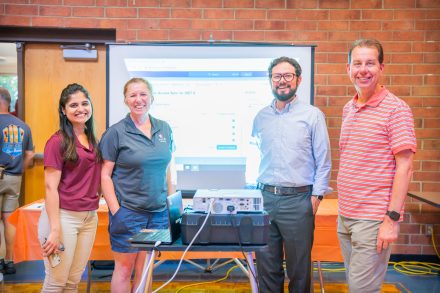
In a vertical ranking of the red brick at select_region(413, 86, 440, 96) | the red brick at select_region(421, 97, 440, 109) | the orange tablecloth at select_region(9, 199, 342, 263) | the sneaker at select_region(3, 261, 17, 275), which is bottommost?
the sneaker at select_region(3, 261, 17, 275)

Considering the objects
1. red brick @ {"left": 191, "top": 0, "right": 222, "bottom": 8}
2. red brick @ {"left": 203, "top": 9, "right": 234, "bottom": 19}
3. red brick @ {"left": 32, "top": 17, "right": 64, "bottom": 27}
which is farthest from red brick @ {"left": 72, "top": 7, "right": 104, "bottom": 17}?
red brick @ {"left": 203, "top": 9, "right": 234, "bottom": 19}

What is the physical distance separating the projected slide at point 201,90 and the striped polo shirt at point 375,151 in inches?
56.3

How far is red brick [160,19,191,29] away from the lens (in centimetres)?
370

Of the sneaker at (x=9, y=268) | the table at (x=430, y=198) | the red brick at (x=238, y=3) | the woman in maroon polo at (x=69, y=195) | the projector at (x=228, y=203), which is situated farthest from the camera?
the red brick at (x=238, y=3)

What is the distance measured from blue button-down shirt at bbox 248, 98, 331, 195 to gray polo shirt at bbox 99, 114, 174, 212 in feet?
2.24

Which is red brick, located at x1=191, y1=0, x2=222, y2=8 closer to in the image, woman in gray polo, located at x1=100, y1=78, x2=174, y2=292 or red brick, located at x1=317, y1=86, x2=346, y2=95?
red brick, located at x1=317, y1=86, x2=346, y2=95

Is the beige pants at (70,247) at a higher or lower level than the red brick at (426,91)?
lower

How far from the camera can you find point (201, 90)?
Result: 323cm

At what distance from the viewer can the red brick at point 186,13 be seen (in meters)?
3.69

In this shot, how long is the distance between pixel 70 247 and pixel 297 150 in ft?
4.49

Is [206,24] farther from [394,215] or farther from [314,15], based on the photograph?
[394,215]

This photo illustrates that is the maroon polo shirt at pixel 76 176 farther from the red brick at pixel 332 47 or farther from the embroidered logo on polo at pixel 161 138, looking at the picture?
the red brick at pixel 332 47

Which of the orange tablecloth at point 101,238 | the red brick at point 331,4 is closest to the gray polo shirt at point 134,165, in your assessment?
the orange tablecloth at point 101,238

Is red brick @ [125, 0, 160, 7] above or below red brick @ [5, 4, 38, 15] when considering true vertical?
above
